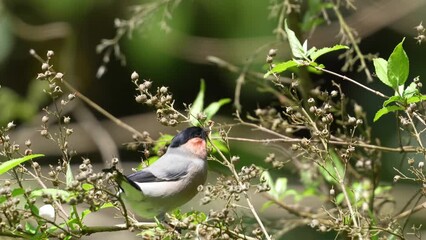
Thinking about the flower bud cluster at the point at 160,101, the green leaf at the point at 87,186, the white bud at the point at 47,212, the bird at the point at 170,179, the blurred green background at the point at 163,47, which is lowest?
the blurred green background at the point at 163,47

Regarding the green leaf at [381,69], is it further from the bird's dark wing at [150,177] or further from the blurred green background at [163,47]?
→ the blurred green background at [163,47]

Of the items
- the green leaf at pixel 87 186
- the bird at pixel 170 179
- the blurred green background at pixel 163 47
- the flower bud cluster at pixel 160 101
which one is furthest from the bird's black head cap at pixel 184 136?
the blurred green background at pixel 163 47

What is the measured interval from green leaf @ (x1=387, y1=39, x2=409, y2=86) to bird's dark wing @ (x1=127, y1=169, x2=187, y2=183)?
0.54 meters

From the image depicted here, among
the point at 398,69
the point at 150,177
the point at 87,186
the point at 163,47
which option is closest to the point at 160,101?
the point at 87,186

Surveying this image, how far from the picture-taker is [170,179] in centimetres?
174

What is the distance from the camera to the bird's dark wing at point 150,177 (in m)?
1.62

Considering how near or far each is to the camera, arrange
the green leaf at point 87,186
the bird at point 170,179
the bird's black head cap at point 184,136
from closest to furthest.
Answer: the green leaf at point 87,186 < the bird at point 170,179 < the bird's black head cap at point 184,136

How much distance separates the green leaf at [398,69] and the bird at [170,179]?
36 cm

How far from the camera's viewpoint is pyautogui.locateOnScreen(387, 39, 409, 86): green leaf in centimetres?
135

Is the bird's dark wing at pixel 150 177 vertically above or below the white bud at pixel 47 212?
below

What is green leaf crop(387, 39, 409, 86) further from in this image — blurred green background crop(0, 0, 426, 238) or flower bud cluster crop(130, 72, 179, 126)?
blurred green background crop(0, 0, 426, 238)

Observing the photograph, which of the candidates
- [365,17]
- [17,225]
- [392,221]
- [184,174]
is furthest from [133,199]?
[365,17]

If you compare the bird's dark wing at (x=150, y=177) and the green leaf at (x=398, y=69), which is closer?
the green leaf at (x=398, y=69)

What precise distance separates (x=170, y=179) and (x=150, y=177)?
9 cm
